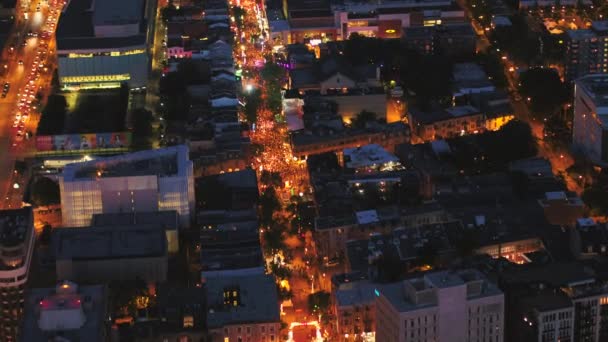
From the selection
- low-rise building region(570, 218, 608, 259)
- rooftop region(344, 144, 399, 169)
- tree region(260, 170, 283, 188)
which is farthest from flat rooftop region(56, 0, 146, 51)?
low-rise building region(570, 218, 608, 259)

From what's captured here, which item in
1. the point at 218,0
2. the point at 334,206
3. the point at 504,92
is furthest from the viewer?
the point at 218,0

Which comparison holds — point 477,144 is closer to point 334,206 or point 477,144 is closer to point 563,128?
point 563,128

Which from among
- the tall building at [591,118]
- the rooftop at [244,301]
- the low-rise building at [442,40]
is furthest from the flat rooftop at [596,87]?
the rooftop at [244,301]

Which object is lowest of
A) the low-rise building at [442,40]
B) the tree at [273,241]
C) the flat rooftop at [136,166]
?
the tree at [273,241]

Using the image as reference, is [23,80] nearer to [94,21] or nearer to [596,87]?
[94,21]

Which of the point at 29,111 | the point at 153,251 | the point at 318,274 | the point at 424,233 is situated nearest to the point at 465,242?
the point at 424,233

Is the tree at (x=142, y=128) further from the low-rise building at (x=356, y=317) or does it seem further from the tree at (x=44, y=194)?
the low-rise building at (x=356, y=317)

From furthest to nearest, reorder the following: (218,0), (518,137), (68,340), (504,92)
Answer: (218,0), (504,92), (518,137), (68,340)
